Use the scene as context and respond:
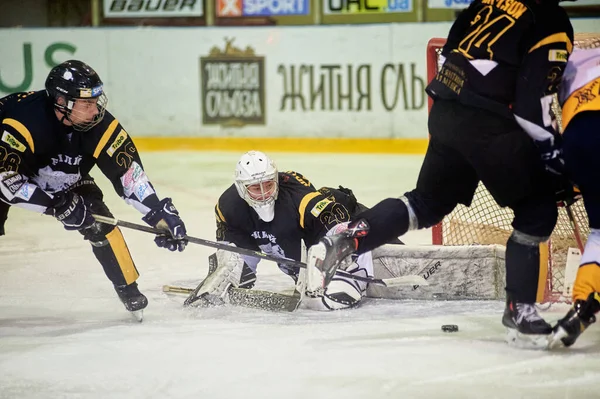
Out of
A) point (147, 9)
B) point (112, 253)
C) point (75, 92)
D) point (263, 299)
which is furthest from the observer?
point (147, 9)

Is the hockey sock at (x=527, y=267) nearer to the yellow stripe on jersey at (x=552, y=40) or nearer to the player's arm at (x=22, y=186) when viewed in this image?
the yellow stripe on jersey at (x=552, y=40)

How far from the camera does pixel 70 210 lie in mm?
3457

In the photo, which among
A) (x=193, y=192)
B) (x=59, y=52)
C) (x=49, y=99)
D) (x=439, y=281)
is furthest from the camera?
(x=59, y=52)

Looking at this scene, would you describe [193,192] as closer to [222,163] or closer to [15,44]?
[222,163]

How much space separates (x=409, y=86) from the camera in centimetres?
862

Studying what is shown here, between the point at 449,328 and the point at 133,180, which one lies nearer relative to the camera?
the point at 449,328

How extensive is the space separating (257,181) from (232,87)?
539cm

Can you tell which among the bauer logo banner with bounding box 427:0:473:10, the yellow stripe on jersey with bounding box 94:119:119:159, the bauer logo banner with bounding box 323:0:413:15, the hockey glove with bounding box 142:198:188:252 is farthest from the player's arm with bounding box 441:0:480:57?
the bauer logo banner with bounding box 323:0:413:15

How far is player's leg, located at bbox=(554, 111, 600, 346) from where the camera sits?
2.88m

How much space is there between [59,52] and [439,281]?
6.11 meters

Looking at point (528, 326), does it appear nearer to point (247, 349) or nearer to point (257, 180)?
point (247, 349)

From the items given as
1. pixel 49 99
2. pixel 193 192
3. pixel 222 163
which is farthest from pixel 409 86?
pixel 49 99

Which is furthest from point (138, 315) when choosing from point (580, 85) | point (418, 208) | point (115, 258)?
point (580, 85)

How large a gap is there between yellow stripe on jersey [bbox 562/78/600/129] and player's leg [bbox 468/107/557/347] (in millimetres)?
162
